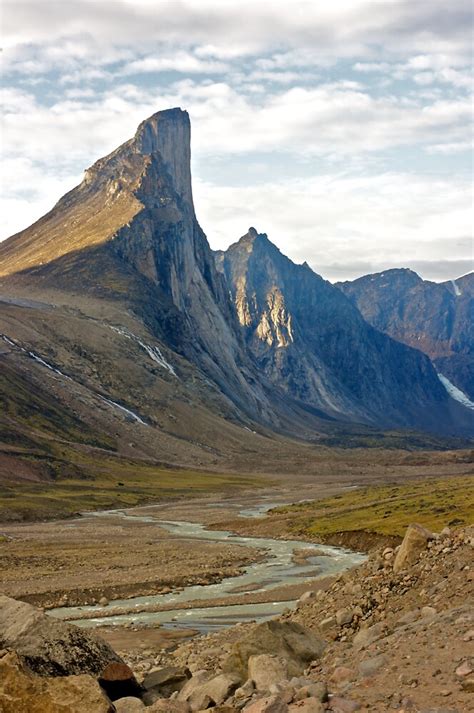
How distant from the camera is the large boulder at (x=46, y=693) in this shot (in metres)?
20.7

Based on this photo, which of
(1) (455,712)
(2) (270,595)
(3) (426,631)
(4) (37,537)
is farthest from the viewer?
(4) (37,537)

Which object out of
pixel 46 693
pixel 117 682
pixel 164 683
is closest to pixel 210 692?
pixel 117 682

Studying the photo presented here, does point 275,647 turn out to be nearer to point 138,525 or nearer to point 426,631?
point 426,631

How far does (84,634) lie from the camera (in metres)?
25.6

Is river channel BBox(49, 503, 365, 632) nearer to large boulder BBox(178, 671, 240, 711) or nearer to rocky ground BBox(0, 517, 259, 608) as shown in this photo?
rocky ground BBox(0, 517, 259, 608)

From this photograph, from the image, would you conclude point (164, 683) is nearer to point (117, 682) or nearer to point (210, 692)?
point (117, 682)

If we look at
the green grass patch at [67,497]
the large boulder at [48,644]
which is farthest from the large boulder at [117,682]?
the green grass patch at [67,497]

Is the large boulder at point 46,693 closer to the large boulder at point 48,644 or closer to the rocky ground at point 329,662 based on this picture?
the rocky ground at point 329,662

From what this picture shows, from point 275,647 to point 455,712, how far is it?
11.1 meters

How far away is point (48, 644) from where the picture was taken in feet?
79.6

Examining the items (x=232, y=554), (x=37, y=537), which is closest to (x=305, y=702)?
(x=232, y=554)

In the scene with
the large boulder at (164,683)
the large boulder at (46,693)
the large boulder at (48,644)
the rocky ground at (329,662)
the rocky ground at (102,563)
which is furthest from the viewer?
the rocky ground at (102,563)

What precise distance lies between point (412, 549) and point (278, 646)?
10.2 meters

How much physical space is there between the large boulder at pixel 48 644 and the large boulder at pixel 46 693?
5.21 ft
